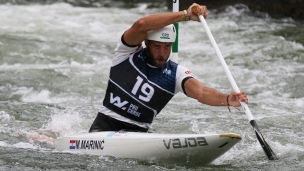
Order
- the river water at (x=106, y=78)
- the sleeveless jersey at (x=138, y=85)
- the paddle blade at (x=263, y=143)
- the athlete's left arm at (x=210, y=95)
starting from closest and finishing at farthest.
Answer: the athlete's left arm at (x=210, y=95), the paddle blade at (x=263, y=143), the sleeveless jersey at (x=138, y=85), the river water at (x=106, y=78)

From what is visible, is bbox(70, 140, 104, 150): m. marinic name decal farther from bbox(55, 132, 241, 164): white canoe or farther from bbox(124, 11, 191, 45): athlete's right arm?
bbox(124, 11, 191, 45): athlete's right arm

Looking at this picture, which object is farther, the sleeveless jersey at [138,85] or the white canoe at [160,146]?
the sleeveless jersey at [138,85]

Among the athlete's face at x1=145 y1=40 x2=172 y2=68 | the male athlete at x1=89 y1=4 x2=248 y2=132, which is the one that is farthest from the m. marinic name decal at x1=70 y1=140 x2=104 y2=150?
the athlete's face at x1=145 y1=40 x2=172 y2=68

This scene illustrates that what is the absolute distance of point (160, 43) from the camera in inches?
217

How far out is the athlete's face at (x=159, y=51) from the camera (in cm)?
552

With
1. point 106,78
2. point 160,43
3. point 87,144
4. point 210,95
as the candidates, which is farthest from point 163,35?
point 106,78

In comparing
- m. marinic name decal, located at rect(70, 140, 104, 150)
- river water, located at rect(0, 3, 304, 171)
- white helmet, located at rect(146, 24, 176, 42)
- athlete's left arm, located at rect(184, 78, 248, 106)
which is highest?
white helmet, located at rect(146, 24, 176, 42)

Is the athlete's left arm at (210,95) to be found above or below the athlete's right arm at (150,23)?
below

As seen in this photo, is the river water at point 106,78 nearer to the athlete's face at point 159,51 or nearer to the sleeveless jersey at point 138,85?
the sleeveless jersey at point 138,85

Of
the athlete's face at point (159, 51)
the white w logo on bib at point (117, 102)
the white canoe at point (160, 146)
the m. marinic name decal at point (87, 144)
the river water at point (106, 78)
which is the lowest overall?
the river water at point (106, 78)

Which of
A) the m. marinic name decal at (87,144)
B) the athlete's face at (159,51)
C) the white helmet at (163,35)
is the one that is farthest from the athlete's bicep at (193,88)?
the m. marinic name decal at (87,144)

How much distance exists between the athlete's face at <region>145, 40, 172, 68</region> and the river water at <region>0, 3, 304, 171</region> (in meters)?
0.85

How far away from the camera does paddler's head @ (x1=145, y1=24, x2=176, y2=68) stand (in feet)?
18.0

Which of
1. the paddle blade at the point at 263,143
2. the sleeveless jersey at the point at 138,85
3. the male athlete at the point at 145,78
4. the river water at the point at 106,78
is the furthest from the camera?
the river water at the point at 106,78
